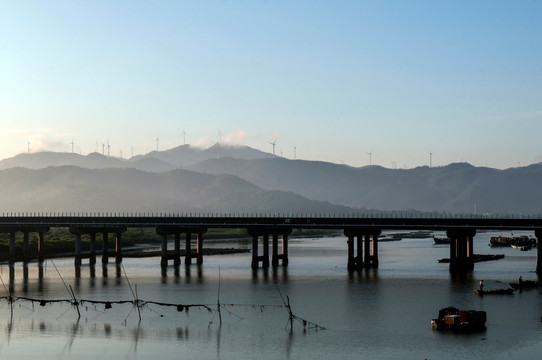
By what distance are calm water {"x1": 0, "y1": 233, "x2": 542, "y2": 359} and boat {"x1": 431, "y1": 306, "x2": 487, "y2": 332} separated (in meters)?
1.09

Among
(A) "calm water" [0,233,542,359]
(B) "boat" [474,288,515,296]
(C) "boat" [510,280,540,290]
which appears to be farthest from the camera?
(C) "boat" [510,280,540,290]

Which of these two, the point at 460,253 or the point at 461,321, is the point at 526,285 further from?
the point at 461,321

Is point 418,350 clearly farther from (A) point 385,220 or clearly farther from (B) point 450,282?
(A) point 385,220

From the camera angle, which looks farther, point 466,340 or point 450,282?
point 450,282

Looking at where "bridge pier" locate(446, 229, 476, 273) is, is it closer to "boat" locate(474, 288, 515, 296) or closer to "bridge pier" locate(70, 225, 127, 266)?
"boat" locate(474, 288, 515, 296)

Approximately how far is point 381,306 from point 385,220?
152 ft

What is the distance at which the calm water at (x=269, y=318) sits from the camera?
6362 centimetres

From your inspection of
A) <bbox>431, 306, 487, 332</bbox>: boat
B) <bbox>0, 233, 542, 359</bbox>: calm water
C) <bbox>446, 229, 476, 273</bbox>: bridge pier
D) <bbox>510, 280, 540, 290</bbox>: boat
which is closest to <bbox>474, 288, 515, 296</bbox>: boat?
<bbox>0, 233, 542, 359</bbox>: calm water

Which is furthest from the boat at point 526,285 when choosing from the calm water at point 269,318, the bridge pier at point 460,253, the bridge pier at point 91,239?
the bridge pier at point 91,239

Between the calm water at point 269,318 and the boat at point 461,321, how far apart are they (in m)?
1.09

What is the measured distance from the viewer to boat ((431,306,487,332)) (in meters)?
70.8

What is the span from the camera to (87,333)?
2800 inches

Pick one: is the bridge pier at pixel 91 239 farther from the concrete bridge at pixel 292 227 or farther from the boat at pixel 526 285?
the boat at pixel 526 285

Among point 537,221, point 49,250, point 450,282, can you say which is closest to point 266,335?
point 450,282
